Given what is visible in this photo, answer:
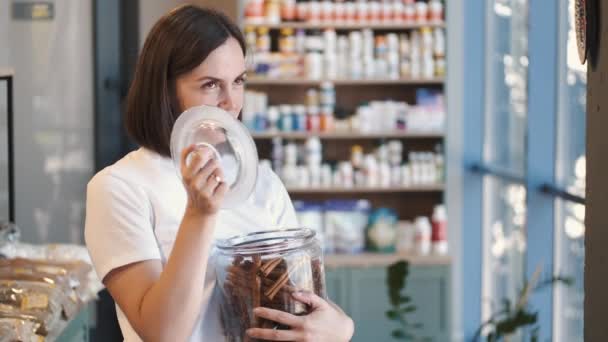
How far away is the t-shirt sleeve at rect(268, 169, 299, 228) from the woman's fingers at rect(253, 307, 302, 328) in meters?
0.29

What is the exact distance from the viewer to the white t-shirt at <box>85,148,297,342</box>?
1765mm

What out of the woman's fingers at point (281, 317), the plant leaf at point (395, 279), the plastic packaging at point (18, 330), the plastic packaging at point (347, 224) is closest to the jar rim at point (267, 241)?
the woman's fingers at point (281, 317)

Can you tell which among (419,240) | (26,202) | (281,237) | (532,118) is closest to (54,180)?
(26,202)

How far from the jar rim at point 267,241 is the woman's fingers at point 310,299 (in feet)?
0.26

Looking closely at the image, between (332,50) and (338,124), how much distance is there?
1.48ft

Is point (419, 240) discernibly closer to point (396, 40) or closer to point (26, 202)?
point (396, 40)

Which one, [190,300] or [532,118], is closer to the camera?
[190,300]

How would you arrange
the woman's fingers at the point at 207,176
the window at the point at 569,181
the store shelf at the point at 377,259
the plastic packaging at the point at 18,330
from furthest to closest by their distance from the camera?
the store shelf at the point at 377,259 → the window at the point at 569,181 → the plastic packaging at the point at 18,330 → the woman's fingers at the point at 207,176

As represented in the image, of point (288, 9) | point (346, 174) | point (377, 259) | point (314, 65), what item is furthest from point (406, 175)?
point (288, 9)

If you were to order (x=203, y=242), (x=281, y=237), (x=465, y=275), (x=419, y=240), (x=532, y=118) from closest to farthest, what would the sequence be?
(x=203, y=242) → (x=281, y=237) → (x=532, y=118) → (x=419, y=240) → (x=465, y=275)

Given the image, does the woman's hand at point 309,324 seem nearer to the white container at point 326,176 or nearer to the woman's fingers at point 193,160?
the woman's fingers at point 193,160

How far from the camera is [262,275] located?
1.73m

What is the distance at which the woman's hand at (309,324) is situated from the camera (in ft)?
5.56

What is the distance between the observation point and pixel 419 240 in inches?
257
